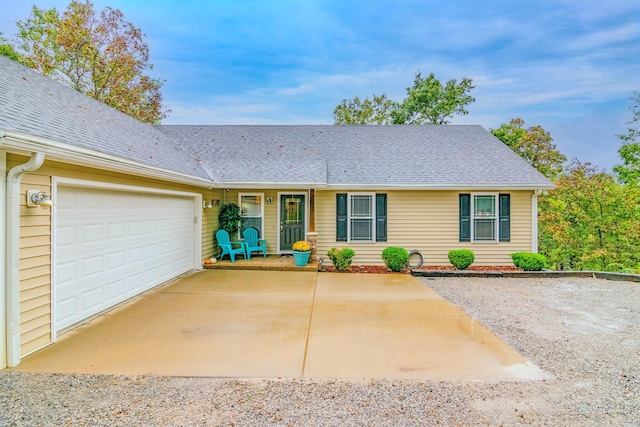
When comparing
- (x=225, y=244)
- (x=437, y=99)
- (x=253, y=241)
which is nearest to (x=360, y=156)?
(x=253, y=241)

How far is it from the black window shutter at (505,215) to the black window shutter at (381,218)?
10.7ft

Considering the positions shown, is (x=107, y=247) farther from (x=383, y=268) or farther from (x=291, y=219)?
(x=383, y=268)

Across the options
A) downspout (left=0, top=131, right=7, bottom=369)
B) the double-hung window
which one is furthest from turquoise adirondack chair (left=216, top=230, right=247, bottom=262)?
downspout (left=0, top=131, right=7, bottom=369)

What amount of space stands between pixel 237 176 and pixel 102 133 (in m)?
3.78

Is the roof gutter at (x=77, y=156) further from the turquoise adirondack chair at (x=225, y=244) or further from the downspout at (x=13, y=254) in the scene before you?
the turquoise adirondack chair at (x=225, y=244)

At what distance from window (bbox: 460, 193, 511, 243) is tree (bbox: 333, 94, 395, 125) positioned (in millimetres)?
12109

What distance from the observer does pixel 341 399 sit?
2.98 meters

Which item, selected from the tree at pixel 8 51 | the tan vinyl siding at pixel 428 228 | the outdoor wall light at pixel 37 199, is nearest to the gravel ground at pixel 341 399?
the outdoor wall light at pixel 37 199

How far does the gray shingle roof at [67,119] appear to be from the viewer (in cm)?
422

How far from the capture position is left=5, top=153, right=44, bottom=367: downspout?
3.51 m

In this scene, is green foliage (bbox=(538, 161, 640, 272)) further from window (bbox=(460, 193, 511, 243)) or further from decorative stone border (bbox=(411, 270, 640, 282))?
window (bbox=(460, 193, 511, 243))

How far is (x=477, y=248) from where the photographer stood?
981 cm

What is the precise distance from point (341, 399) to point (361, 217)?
7.19m

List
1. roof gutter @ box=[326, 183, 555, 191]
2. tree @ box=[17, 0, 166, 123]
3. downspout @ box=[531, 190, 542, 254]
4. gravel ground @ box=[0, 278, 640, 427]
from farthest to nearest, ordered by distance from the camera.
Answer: tree @ box=[17, 0, 166, 123], downspout @ box=[531, 190, 542, 254], roof gutter @ box=[326, 183, 555, 191], gravel ground @ box=[0, 278, 640, 427]
